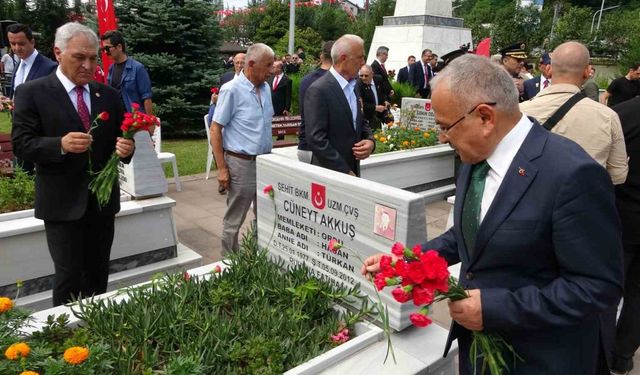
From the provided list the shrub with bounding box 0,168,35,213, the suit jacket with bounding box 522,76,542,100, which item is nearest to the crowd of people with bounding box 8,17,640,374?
the suit jacket with bounding box 522,76,542,100

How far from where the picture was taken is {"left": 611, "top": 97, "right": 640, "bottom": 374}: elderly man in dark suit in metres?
2.97

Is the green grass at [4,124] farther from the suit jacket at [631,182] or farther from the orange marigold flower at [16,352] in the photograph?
the suit jacket at [631,182]

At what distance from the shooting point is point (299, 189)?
2.58 metres

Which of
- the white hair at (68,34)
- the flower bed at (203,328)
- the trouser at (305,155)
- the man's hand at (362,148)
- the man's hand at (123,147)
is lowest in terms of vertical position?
the flower bed at (203,328)

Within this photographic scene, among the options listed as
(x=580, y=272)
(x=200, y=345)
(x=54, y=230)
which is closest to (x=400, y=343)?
(x=200, y=345)

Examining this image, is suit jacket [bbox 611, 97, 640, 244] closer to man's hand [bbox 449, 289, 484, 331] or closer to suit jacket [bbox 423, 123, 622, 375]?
suit jacket [bbox 423, 123, 622, 375]

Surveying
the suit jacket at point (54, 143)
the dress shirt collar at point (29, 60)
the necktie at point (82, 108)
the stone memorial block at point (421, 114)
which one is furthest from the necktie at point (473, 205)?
the stone memorial block at point (421, 114)

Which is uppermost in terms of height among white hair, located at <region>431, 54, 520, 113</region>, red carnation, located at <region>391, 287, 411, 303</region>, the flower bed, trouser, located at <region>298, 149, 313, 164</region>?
white hair, located at <region>431, 54, 520, 113</region>

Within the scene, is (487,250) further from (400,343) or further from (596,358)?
(400,343)

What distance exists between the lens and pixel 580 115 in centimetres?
265

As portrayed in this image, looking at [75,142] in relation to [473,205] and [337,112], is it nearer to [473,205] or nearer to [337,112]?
[337,112]

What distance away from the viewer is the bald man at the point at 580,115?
2.62 meters

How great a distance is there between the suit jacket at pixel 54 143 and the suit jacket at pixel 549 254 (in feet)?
7.59

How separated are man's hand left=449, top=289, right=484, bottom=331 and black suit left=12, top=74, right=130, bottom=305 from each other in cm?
224
